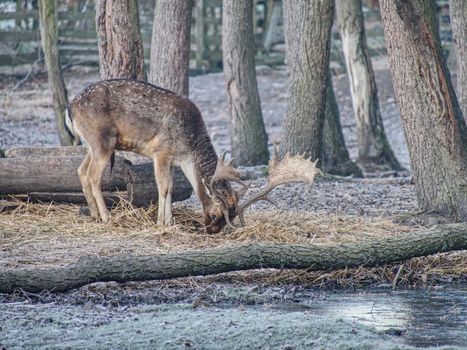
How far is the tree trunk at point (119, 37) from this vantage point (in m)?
13.6

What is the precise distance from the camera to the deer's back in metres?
12.5

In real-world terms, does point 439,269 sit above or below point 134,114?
below

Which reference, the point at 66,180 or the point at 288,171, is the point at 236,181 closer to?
the point at 288,171

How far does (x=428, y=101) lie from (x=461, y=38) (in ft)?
11.4

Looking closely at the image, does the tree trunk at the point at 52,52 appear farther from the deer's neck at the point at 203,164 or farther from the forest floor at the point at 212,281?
the deer's neck at the point at 203,164

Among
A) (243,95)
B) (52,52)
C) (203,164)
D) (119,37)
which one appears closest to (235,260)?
(203,164)

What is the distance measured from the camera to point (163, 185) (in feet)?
41.2

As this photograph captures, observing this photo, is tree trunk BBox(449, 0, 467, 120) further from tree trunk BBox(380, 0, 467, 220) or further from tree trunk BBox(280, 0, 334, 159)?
tree trunk BBox(380, 0, 467, 220)

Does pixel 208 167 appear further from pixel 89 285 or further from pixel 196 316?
pixel 196 316

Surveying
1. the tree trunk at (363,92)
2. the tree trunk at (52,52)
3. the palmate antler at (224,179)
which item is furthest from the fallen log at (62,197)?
the tree trunk at (363,92)

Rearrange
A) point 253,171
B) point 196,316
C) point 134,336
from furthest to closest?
1. point 253,171
2. point 196,316
3. point 134,336

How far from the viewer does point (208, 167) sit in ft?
41.0

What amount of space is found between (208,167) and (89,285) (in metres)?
3.09

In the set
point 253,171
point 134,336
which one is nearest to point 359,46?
point 253,171
